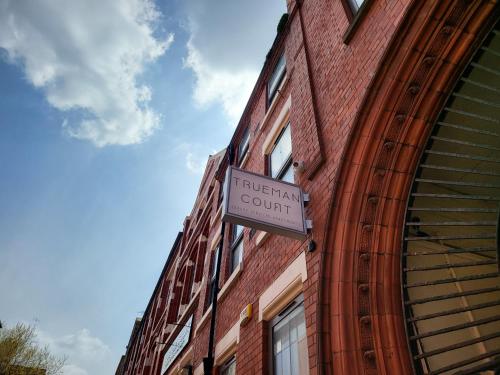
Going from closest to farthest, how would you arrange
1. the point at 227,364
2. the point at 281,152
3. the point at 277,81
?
the point at 227,364 → the point at 281,152 → the point at 277,81

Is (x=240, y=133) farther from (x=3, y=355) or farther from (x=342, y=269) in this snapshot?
(x=3, y=355)

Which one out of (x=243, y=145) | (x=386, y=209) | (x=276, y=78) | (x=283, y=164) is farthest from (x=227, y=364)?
(x=276, y=78)

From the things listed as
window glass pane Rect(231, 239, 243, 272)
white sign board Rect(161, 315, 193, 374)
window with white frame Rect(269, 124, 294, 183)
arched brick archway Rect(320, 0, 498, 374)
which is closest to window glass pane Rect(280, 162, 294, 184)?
window with white frame Rect(269, 124, 294, 183)

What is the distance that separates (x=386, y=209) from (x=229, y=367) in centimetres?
395

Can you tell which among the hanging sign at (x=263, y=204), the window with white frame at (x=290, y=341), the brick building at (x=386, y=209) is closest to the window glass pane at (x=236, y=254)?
the brick building at (x=386, y=209)

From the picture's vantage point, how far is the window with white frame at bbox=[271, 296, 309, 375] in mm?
3748

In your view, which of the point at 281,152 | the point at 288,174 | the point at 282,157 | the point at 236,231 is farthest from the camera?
the point at 236,231

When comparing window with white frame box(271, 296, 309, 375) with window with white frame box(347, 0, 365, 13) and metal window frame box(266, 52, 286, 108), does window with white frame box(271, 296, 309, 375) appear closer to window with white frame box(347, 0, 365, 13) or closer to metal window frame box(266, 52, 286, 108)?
window with white frame box(347, 0, 365, 13)

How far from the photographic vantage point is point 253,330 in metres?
4.77

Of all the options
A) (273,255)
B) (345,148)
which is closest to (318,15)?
(345,148)

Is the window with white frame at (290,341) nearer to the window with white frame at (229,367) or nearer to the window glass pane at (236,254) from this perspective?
the window with white frame at (229,367)

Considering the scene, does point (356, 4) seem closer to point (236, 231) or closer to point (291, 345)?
point (291, 345)

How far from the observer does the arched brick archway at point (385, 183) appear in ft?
9.09

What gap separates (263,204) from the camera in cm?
396
